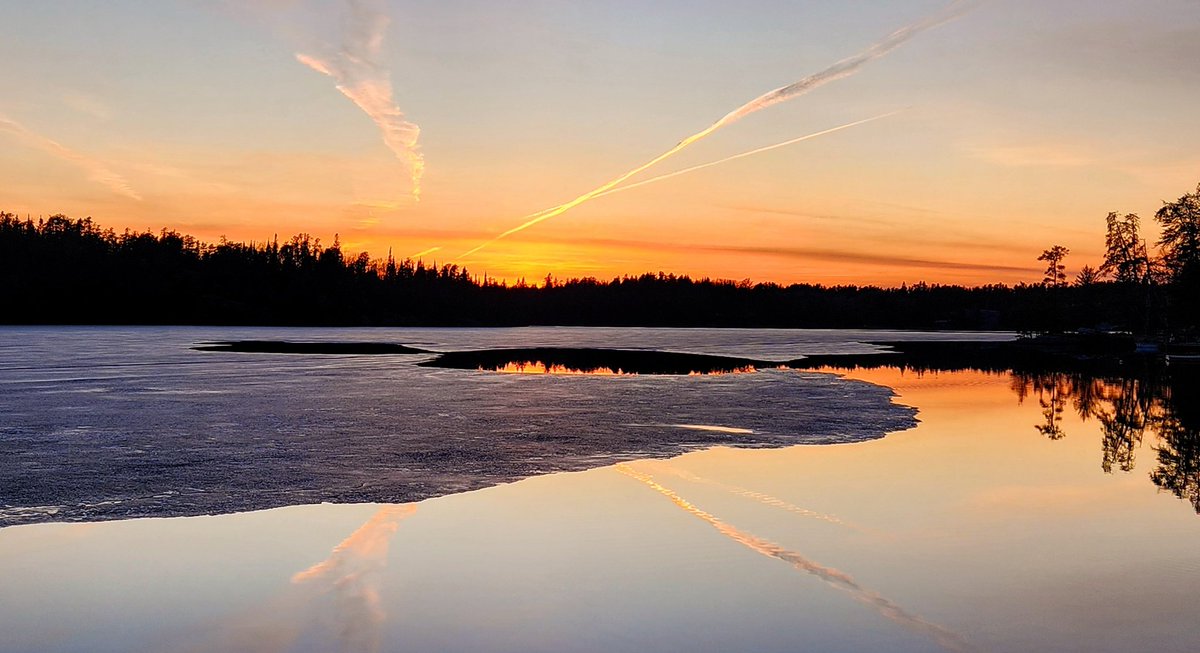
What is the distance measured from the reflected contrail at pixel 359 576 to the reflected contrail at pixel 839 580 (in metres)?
3.76

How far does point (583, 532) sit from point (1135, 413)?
21824 mm

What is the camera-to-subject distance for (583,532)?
31.6 ft

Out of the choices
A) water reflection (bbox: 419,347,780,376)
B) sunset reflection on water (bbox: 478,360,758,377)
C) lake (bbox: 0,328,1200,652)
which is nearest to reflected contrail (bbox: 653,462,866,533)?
lake (bbox: 0,328,1200,652)

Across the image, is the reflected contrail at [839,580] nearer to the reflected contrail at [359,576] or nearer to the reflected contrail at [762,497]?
the reflected contrail at [762,497]

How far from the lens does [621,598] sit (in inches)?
289

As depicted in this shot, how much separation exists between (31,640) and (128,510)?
4.05 meters

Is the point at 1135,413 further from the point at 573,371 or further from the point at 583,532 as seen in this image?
the point at 573,371

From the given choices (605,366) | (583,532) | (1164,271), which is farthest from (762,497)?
(1164,271)

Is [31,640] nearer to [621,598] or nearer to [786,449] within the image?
[621,598]

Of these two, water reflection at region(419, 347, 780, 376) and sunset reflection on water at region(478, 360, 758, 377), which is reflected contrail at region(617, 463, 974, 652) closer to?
sunset reflection on water at region(478, 360, 758, 377)

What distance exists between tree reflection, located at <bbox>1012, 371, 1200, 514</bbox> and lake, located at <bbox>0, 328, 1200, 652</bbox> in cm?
19

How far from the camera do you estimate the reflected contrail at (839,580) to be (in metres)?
6.50

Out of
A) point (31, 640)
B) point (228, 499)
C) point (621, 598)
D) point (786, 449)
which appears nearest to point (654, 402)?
point (786, 449)

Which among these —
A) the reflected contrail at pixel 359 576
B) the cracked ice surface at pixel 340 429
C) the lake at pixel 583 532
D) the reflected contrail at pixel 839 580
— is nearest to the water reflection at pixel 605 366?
the cracked ice surface at pixel 340 429
